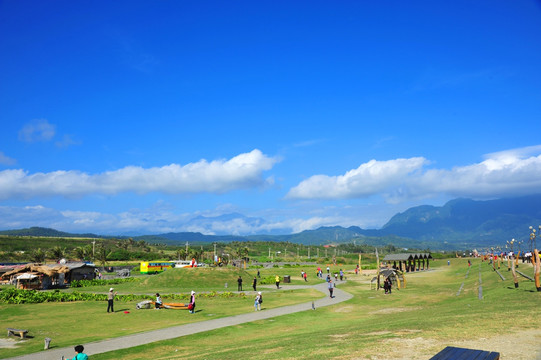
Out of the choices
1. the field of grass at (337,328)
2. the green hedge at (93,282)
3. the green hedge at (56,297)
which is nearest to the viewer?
the field of grass at (337,328)

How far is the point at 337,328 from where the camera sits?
23219mm

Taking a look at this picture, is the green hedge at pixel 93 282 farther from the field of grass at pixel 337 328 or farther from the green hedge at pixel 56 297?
the field of grass at pixel 337 328

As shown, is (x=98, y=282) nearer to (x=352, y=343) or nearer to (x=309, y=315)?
A: (x=309, y=315)

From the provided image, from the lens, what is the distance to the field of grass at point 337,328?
14641 mm

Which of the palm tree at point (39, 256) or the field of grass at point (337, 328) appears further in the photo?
the palm tree at point (39, 256)

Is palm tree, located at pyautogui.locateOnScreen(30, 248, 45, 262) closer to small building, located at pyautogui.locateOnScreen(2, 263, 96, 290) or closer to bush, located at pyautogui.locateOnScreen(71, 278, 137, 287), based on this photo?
small building, located at pyautogui.locateOnScreen(2, 263, 96, 290)

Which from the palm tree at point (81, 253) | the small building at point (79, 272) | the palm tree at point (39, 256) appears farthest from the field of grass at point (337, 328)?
the palm tree at point (81, 253)

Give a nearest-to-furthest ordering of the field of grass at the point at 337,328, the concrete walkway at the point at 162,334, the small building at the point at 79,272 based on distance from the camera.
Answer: the field of grass at the point at 337,328, the concrete walkway at the point at 162,334, the small building at the point at 79,272

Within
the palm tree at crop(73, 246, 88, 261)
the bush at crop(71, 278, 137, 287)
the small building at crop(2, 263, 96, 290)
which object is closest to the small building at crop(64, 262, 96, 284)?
the small building at crop(2, 263, 96, 290)

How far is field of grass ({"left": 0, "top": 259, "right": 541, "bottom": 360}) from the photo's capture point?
14.6 meters

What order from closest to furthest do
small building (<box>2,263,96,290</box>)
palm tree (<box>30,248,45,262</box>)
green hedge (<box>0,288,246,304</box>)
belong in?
1. green hedge (<box>0,288,246,304</box>)
2. small building (<box>2,263,96,290</box>)
3. palm tree (<box>30,248,45,262</box>)

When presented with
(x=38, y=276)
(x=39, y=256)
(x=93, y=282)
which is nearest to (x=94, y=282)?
(x=93, y=282)

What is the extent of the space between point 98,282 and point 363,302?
161 ft

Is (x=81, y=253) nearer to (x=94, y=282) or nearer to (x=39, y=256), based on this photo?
(x=39, y=256)
